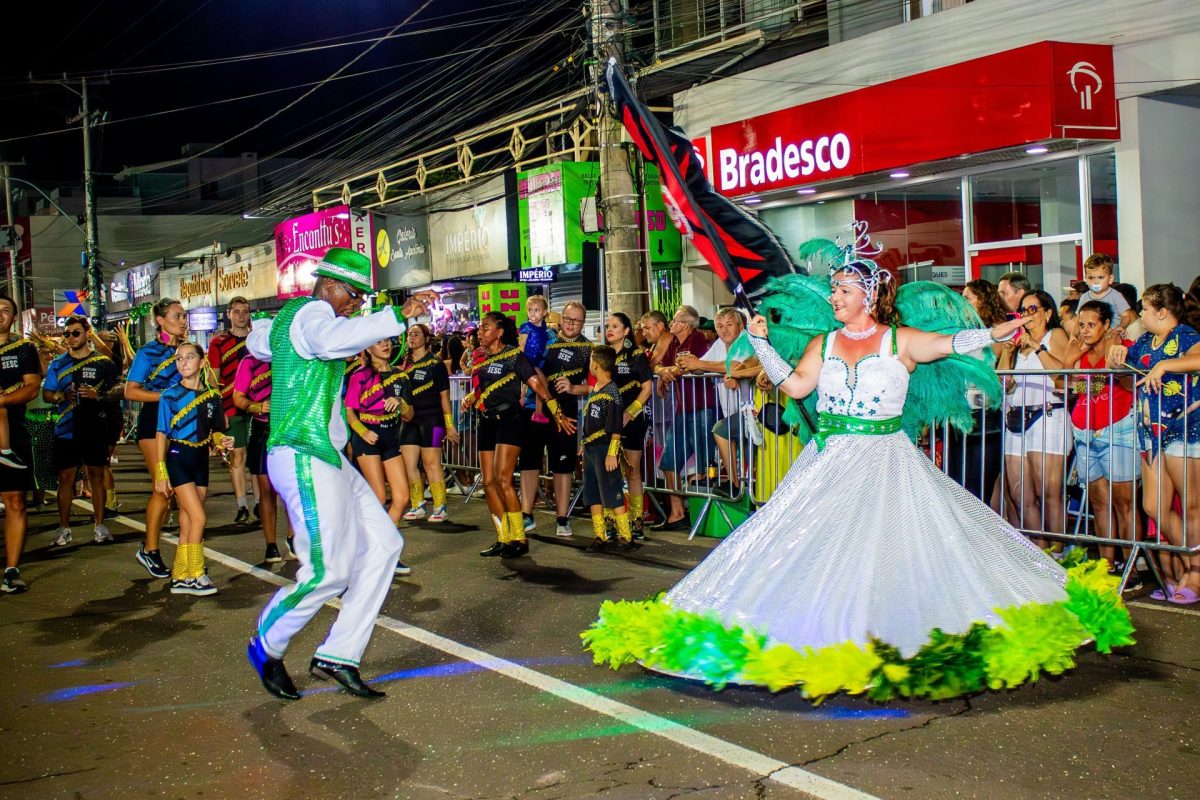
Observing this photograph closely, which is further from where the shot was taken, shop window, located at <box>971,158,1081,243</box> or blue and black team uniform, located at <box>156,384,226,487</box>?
shop window, located at <box>971,158,1081,243</box>

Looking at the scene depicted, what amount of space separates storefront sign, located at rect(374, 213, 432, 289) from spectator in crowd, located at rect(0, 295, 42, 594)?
1812cm

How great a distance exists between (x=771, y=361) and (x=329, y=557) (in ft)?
8.09

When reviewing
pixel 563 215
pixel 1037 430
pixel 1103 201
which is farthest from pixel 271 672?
pixel 563 215

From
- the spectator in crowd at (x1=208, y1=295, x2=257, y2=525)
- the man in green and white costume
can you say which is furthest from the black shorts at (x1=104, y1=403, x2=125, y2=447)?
the man in green and white costume

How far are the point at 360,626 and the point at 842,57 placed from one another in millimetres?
12137

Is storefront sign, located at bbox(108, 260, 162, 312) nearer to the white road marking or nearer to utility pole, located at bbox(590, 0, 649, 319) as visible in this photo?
utility pole, located at bbox(590, 0, 649, 319)

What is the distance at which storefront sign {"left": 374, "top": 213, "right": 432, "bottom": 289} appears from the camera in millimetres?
27484

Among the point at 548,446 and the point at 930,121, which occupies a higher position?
the point at 930,121

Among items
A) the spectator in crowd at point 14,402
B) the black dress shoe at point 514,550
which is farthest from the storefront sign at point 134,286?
the black dress shoe at point 514,550

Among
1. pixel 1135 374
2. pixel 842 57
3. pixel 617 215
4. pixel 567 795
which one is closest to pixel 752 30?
pixel 842 57

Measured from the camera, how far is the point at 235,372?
37.4 ft

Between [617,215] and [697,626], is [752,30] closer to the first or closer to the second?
[617,215]

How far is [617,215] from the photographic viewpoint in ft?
44.0

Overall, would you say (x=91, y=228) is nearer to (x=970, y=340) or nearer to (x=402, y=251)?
(x=402, y=251)
